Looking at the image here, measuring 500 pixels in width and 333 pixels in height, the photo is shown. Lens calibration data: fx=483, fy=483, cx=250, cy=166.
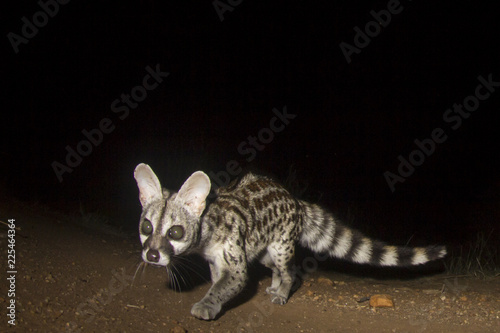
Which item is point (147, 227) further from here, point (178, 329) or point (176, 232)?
point (178, 329)

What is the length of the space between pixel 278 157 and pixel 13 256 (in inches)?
297

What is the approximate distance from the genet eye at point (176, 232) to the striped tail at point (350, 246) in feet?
5.90

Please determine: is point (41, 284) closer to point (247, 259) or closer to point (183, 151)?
point (247, 259)

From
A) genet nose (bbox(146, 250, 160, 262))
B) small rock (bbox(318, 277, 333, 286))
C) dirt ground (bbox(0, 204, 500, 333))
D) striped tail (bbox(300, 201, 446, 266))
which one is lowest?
small rock (bbox(318, 277, 333, 286))

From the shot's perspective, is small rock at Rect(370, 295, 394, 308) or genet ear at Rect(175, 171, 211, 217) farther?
small rock at Rect(370, 295, 394, 308)

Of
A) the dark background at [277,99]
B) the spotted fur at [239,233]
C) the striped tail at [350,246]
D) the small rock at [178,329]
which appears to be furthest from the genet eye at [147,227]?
the dark background at [277,99]

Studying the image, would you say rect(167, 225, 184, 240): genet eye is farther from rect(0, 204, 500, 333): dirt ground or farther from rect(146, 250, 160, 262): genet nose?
rect(0, 204, 500, 333): dirt ground

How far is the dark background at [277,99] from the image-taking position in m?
9.47

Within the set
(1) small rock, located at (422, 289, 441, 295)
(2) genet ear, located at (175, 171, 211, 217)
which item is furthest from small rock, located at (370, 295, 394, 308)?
(2) genet ear, located at (175, 171, 211, 217)

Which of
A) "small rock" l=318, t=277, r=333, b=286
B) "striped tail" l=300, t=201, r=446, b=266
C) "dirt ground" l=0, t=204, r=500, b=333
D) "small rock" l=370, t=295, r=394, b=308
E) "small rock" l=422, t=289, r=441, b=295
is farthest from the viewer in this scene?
"small rock" l=318, t=277, r=333, b=286

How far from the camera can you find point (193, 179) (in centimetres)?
414

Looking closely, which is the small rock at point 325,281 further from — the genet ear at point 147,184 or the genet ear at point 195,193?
the genet ear at point 147,184

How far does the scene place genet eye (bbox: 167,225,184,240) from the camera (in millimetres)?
4004

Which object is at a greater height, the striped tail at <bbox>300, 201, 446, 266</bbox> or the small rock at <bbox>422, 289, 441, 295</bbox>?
the striped tail at <bbox>300, 201, 446, 266</bbox>
